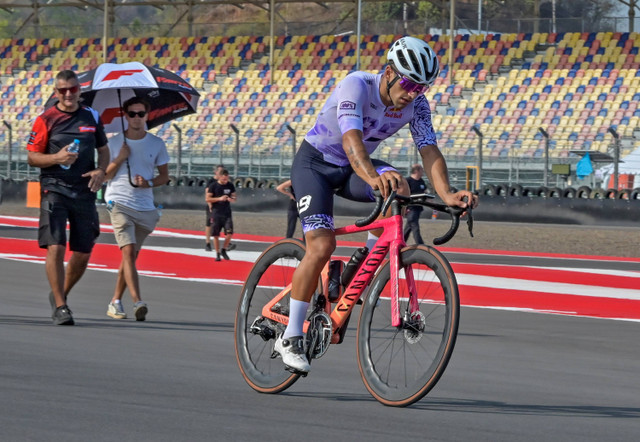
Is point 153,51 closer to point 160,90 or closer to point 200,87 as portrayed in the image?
point 200,87

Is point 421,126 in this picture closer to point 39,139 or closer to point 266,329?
point 266,329

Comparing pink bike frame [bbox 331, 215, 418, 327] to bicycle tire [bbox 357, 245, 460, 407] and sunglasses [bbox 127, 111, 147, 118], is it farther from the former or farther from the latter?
sunglasses [bbox 127, 111, 147, 118]

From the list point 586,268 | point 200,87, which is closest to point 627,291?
point 586,268

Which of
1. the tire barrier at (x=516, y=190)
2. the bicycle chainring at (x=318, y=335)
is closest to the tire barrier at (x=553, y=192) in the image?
the tire barrier at (x=516, y=190)

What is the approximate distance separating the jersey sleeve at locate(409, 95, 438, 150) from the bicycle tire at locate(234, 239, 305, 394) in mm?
808

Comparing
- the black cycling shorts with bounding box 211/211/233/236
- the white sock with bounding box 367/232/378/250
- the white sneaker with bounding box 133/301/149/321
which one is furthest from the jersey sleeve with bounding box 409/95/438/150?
the black cycling shorts with bounding box 211/211/233/236

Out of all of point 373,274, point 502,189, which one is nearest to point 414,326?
point 373,274

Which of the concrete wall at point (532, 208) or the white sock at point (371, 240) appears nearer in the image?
the white sock at point (371, 240)

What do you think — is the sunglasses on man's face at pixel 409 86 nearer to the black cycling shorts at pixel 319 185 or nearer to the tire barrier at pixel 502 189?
the black cycling shorts at pixel 319 185

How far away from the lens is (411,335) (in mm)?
5738

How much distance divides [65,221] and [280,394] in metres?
3.79

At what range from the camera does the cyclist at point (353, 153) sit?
5.96 m

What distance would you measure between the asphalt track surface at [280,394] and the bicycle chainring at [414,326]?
33cm

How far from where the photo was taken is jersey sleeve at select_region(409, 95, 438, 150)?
21.0ft
